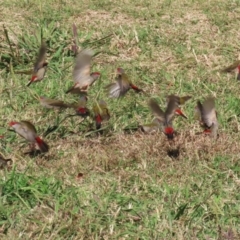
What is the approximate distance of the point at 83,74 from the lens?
4.73 m

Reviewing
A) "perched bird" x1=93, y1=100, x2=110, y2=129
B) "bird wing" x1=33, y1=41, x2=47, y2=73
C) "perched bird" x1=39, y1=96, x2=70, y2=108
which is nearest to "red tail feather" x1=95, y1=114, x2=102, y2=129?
"perched bird" x1=93, y1=100, x2=110, y2=129

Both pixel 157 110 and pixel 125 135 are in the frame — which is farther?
pixel 125 135

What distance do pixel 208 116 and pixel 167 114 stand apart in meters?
0.29

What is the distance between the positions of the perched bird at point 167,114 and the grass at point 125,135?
0.40ft

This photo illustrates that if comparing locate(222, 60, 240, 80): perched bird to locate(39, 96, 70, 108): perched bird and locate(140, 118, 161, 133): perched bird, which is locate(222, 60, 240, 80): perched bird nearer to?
locate(140, 118, 161, 133): perched bird

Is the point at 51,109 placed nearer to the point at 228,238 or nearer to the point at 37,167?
the point at 37,167

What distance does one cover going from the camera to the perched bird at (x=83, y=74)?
15.2 ft

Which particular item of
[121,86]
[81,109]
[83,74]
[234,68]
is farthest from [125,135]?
[234,68]

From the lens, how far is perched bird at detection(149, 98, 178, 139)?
4.10 meters

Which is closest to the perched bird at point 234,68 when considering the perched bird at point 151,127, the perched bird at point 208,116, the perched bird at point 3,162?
the perched bird at point 208,116

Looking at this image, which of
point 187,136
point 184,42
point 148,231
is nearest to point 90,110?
point 187,136

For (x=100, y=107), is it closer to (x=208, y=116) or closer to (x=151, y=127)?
(x=151, y=127)

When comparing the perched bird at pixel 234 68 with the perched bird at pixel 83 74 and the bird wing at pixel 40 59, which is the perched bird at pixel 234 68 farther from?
the bird wing at pixel 40 59

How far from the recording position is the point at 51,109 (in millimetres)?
4727
